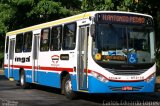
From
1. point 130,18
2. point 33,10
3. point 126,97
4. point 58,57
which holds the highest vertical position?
point 33,10

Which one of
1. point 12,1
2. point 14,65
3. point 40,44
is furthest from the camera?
point 12,1

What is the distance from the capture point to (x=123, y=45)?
14.8 m

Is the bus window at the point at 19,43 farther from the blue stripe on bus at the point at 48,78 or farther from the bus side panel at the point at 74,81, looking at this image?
the bus side panel at the point at 74,81

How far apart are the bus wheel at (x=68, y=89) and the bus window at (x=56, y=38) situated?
1.39 meters

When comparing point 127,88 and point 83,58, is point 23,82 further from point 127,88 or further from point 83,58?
point 127,88

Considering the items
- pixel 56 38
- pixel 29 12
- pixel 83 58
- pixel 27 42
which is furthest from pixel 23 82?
pixel 29 12

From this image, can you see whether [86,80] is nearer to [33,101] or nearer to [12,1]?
[33,101]

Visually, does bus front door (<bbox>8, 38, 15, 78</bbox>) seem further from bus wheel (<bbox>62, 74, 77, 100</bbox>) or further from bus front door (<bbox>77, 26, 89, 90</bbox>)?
bus front door (<bbox>77, 26, 89, 90</bbox>)

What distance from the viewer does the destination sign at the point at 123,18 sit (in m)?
14.8

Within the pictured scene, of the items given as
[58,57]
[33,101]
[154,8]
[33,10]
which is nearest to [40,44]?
[58,57]

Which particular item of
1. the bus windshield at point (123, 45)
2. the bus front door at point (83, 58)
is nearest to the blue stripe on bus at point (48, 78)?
the bus front door at point (83, 58)

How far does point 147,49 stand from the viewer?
15.2 meters

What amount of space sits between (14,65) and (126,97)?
26.0 ft

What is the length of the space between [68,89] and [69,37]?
74.2 inches
